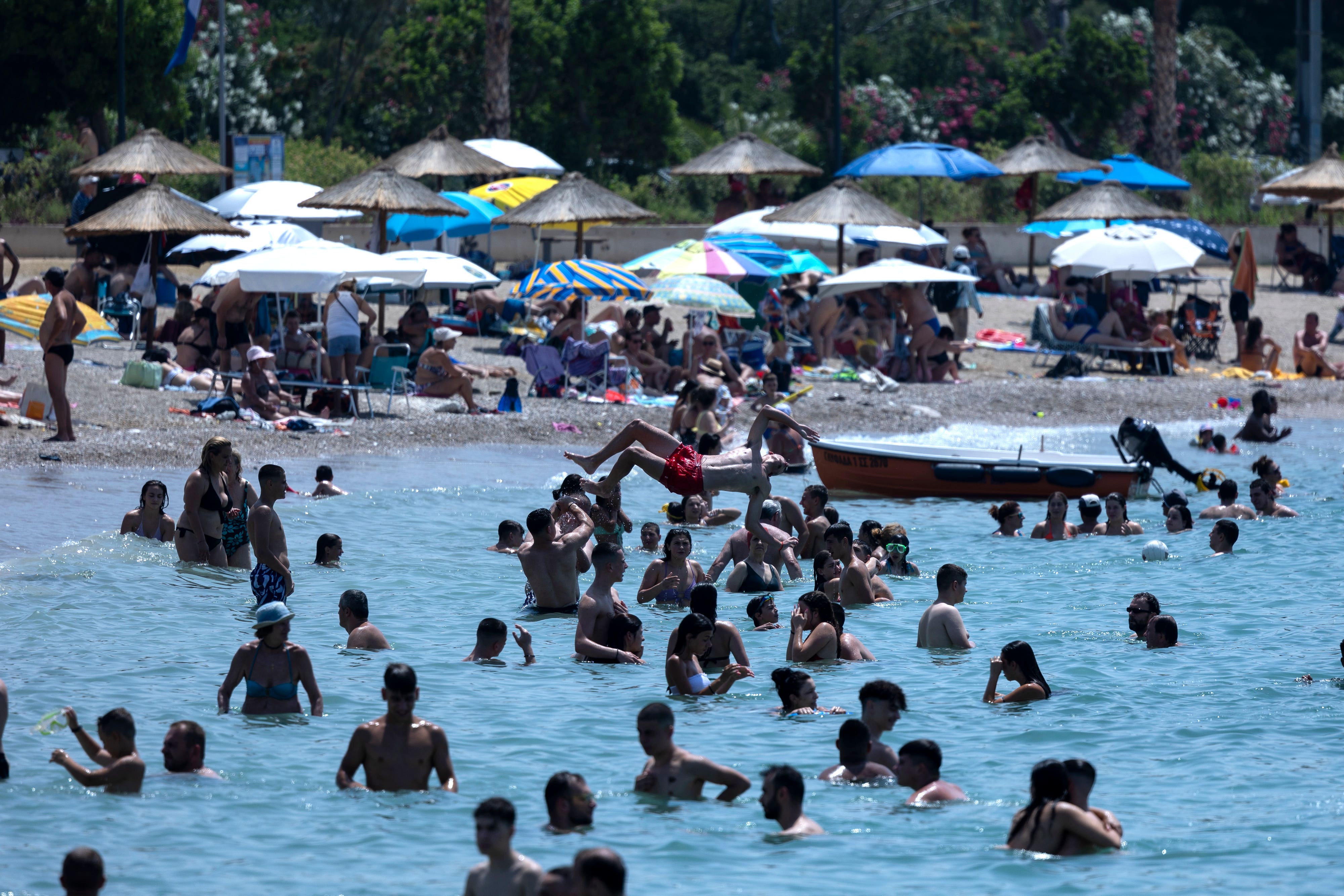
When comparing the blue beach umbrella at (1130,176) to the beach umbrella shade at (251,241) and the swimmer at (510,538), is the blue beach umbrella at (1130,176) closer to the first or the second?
the beach umbrella shade at (251,241)

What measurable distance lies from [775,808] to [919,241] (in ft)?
66.6

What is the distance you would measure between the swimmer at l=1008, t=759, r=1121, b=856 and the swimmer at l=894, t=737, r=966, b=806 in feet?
2.44

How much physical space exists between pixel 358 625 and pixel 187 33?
65.4 feet

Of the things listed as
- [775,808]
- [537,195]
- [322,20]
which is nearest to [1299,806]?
[775,808]

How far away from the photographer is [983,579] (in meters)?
16.0

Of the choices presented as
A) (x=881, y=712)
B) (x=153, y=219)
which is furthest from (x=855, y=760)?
(x=153, y=219)

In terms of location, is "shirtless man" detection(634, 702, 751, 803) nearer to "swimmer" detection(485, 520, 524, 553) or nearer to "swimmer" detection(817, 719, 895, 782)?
"swimmer" detection(817, 719, 895, 782)

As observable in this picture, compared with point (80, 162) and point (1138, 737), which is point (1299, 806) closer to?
point (1138, 737)

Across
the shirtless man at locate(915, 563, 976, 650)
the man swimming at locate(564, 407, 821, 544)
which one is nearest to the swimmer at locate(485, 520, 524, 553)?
the man swimming at locate(564, 407, 821, 544)

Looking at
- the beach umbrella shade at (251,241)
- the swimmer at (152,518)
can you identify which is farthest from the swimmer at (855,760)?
the beach umbrella shade at (251,241)

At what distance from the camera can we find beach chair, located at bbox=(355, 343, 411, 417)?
2189 centimetres

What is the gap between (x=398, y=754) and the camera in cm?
919

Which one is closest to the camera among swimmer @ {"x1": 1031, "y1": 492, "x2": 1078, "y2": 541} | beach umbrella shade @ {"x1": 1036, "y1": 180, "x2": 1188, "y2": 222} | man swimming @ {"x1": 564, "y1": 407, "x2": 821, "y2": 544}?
man swimming @ {"x1": 564, "y1": 407, "x2": 821, "y2": 544}

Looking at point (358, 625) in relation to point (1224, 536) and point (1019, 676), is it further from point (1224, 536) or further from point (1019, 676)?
point (1224, 536)
